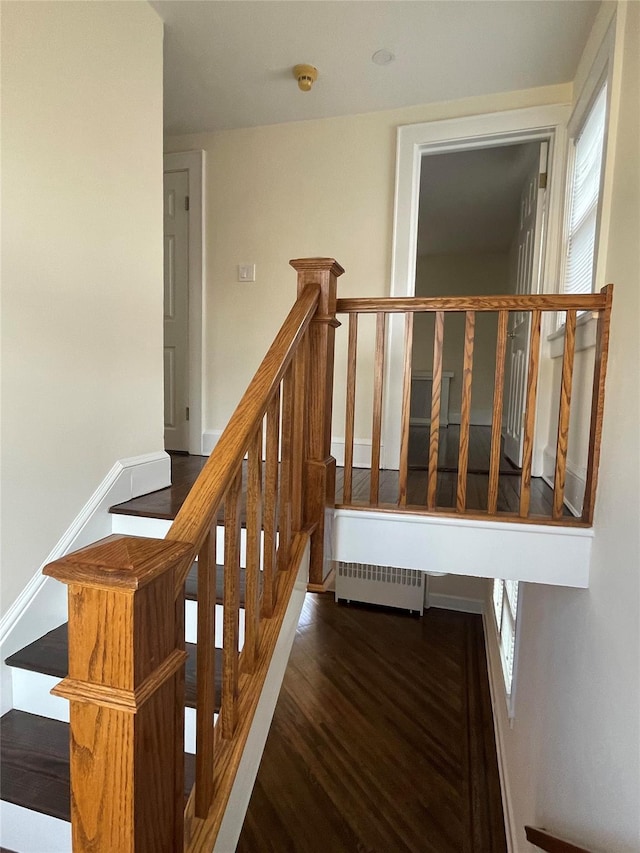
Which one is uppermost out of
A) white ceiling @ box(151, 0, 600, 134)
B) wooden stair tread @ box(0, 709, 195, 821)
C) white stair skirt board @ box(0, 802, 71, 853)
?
white ceiling @ box(151, 0, 600, 134)

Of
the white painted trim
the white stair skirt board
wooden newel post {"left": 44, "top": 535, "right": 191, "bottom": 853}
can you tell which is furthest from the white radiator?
wooden newel post {"left": 44, "top": 535, "right": 191, "bottom": 853}

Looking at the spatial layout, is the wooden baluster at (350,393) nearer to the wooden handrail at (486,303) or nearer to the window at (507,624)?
the wooden handrail at (486,303)

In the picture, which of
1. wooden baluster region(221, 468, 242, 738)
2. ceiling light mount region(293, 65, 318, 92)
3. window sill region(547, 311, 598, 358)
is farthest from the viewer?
ceiling light mount region(293, 65, 318, 92)

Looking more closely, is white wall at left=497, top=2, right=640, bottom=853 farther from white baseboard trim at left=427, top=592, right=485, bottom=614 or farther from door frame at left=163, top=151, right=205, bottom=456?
white baseboard trim at left=427, top=592, right=485, bottom=614

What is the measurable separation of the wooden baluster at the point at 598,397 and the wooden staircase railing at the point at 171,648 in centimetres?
102

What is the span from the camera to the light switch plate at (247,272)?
3328 mm

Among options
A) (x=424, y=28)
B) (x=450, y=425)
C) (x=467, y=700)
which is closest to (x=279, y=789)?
(x=467, y=700)

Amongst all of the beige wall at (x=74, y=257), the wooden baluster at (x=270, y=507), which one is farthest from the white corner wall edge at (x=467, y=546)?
the beige wall at (x=74, y=257)

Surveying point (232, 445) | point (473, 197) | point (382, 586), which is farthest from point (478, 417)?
point (232, 445)

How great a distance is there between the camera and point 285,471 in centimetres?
155

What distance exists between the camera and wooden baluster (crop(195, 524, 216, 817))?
96cm

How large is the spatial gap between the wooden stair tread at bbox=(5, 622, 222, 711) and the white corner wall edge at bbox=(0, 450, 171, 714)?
31 mm

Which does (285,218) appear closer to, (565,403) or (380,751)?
(565,403)

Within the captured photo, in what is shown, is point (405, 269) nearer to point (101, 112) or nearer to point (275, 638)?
point (101, 112)
